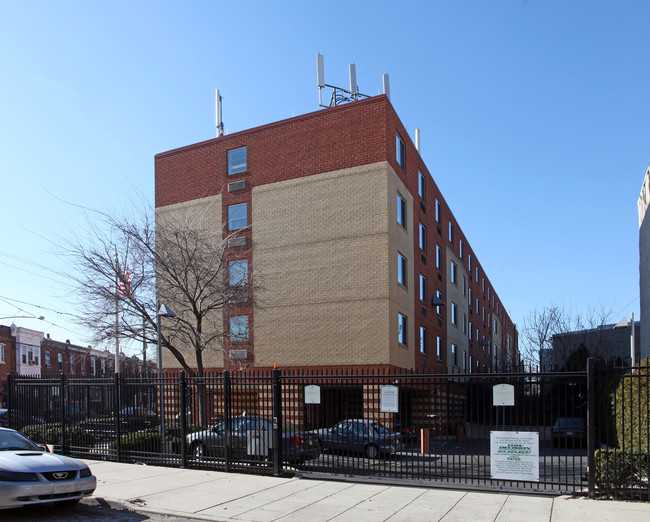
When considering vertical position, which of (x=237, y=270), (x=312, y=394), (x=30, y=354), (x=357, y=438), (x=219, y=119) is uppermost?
(x=219, y=119)

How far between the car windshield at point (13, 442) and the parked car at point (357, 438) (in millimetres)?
5427

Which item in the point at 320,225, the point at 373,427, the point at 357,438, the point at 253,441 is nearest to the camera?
the point at 373,427

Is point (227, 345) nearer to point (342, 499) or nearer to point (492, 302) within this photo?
point (342, 499)

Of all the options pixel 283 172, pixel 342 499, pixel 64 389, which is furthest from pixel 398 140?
pixel 342 499

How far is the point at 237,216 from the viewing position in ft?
91.6

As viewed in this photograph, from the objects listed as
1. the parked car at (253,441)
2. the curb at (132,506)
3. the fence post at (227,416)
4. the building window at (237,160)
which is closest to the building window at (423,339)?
the building window at (237,160)

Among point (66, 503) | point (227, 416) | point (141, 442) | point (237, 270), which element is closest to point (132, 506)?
point (66, 503)

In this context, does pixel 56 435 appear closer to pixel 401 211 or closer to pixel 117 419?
pixel 117 419

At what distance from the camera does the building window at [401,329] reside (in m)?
25.8

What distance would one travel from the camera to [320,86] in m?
29.7

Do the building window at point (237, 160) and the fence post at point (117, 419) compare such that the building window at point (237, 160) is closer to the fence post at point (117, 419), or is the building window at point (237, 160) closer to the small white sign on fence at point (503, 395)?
the fence post at point (117, 419)

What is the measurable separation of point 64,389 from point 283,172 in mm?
14169

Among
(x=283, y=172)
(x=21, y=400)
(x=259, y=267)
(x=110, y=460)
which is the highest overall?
(x=283, y=172)

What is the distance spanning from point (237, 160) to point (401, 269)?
30.3 ft
